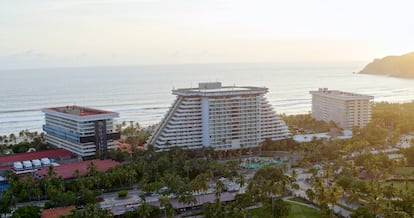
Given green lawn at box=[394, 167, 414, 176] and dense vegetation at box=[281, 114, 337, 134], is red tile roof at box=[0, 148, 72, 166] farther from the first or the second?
green lawn at box=[394, 167, 414, 176]

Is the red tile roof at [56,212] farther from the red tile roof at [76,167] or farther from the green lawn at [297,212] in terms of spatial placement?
the green lawn at [297,212]

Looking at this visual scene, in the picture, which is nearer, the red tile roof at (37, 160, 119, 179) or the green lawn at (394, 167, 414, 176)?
the red tile roof at (37, 160, 119, 179)

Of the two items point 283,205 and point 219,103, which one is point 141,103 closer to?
point 219,103

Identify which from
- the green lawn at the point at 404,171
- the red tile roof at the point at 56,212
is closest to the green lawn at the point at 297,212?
the red tile roof at the point at 56,212

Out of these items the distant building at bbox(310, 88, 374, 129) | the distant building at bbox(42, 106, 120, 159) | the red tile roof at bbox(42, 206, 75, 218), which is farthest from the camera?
the distant building at bbox(310, 88, 374, 129)

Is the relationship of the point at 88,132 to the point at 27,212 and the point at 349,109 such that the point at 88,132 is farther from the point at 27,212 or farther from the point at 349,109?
the point at 349,109

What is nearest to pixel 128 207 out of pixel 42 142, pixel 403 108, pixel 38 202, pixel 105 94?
pixel 38 202

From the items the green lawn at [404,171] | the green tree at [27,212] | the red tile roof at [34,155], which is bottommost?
the green lawn at [404,171]

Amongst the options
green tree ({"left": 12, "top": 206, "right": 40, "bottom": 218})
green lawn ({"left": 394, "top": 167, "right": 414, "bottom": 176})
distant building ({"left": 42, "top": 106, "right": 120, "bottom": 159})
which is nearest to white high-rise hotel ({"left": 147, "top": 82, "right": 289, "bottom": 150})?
distant building ({"left": 42, "top": 106, "right": 120, "bottom": 159})
